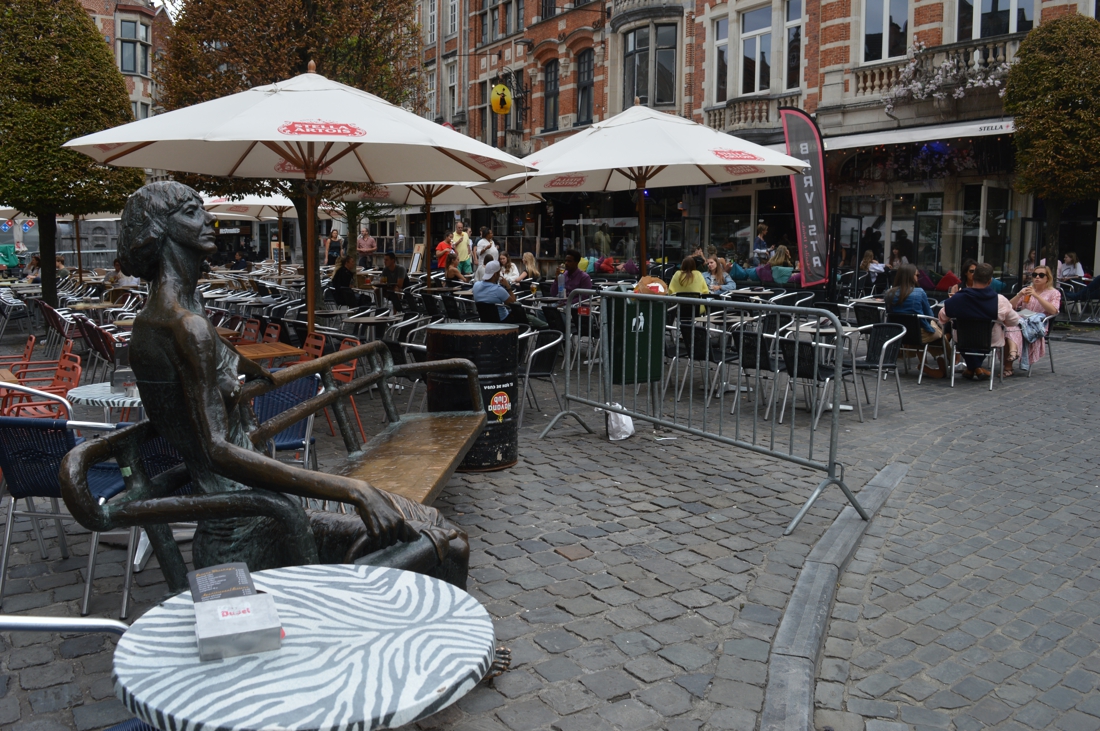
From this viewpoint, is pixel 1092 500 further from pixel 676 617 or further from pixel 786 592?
pixel 676 617

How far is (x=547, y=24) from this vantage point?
30.6 meters

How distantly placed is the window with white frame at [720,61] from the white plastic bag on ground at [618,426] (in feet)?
60.2

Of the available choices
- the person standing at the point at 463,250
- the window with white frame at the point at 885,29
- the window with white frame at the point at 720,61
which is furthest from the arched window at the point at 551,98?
the window with white frame at the point at 885,29

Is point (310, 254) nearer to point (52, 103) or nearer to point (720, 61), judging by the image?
point (52, 103)

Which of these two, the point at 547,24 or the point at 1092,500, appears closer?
the point at 1092,500

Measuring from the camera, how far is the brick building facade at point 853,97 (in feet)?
55.9

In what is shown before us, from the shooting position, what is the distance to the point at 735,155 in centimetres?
867

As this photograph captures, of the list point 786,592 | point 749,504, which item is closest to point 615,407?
point 749,504

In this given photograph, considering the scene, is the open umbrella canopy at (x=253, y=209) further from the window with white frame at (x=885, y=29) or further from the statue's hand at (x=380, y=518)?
the statue's hand at (x=380, y=518)

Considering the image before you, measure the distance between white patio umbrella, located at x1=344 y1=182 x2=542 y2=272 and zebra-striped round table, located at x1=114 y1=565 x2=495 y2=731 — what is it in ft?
36.8

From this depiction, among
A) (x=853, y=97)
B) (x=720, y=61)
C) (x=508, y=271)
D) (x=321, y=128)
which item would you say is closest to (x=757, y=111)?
(x=720, y=61)

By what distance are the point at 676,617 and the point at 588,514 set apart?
57.9 inches

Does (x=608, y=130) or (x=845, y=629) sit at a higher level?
(x=608, y=130)

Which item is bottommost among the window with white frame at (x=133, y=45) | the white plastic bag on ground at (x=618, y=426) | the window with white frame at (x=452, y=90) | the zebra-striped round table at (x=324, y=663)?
the white plastic bag on ground at (x=618, y=426)
